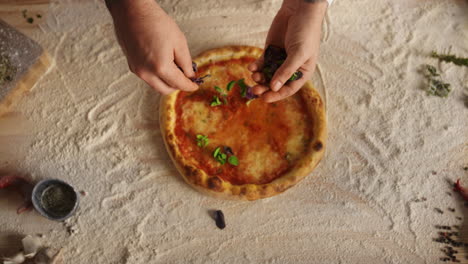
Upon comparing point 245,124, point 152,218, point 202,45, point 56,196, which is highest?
point 202,45

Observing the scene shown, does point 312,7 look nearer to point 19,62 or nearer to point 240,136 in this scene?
point 240,136

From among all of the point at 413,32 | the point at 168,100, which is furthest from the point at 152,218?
the point at 413,32

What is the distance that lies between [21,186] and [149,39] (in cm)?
168

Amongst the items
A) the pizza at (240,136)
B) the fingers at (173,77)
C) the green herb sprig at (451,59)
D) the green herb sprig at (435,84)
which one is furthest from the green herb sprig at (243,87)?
the green herb sprig at (451,59)

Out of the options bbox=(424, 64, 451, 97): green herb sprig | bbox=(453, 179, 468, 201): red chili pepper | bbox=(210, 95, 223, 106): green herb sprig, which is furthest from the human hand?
bbox=(453, 179, 468, 201): red chili pepper

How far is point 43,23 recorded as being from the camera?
132 inches

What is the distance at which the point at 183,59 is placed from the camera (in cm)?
239

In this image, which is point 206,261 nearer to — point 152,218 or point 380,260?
point 152,218

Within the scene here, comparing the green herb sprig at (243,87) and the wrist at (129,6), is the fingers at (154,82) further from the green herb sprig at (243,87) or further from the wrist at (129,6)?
the green herb sprig at (243,87)

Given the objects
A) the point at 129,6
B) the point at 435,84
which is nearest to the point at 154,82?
the point at 129,6

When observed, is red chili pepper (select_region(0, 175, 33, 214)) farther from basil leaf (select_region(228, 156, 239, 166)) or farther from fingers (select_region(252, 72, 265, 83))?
fingers (select_region(252, 72, 265, 83))

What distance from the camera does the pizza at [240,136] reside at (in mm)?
2869

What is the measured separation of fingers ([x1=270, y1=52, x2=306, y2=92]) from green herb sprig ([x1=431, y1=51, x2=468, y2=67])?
1.55 m

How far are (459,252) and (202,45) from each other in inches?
104
